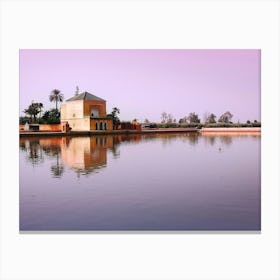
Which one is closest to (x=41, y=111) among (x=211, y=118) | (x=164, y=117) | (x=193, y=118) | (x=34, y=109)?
(x=34, y=109)

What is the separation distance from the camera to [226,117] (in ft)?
23.0

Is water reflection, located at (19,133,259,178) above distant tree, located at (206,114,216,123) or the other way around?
the other way around

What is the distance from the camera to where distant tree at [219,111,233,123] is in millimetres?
6847

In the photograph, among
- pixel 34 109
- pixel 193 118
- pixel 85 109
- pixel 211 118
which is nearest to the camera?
pixel 34 109

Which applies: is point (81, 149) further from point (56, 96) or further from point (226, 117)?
point (226, 117)

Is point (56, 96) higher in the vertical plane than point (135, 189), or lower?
higher

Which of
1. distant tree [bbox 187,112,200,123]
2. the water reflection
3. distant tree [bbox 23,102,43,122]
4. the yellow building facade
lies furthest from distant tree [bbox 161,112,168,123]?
distant tree [bbox 23,102,43,122]

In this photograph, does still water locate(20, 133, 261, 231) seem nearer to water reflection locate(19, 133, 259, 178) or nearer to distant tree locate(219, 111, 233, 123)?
water reflection locate(19, 133, 259, 178)

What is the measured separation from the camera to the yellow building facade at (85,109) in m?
6.96

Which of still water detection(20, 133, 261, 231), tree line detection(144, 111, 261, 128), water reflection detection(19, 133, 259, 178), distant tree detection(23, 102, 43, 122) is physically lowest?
still water detection(20, 133, 261, 231)

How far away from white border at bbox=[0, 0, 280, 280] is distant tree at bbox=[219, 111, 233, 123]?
1.75 m
